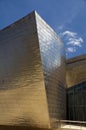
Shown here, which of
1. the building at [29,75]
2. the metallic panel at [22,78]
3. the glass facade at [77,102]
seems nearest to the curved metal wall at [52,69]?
the building at [29,75]

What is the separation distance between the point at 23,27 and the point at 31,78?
419 cm

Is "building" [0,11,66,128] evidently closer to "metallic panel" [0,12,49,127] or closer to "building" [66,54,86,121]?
"metallic panel" [0,12,49,127]

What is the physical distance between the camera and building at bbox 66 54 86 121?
23.2m

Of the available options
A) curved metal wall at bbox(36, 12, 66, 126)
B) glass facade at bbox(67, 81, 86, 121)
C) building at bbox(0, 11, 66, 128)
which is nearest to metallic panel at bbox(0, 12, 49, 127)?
building at bbox(0, 11, 66, 128)

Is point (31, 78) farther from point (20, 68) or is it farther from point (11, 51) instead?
point (11, 51)

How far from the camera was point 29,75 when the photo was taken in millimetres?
17531

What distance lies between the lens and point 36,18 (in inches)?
697

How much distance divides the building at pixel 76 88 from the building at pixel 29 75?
11.1ft

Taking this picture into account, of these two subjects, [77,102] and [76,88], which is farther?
[76,88]

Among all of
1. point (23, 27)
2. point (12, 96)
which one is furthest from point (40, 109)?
point (23, 27)

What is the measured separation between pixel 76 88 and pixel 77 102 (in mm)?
1461

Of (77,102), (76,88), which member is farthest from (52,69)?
(77,102)

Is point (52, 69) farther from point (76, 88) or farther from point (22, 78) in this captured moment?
point (76, 88)

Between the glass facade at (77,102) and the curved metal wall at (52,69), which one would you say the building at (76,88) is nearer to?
the glass facade at (77,102)
